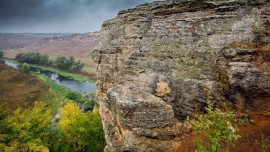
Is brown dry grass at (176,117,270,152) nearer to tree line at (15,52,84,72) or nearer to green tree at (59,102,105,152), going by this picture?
green tree at (59,102,105,152)

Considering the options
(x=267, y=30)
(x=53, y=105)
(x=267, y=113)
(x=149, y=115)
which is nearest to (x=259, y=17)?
(x=267, y=30)

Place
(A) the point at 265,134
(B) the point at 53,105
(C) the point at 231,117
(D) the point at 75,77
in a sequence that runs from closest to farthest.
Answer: (C) the point at 231,117, (A) the point at 265,134, (B) the point at 53,105, (D) the point at 75,77

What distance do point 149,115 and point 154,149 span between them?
2.34 meters

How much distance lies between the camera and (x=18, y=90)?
48.3m

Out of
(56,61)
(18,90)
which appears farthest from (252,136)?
(56,61)

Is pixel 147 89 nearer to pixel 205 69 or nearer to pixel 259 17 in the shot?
pixel 205 69

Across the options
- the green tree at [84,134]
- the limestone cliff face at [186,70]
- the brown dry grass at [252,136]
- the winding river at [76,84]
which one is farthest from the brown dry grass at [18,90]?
the brown dry grass at [252,136]

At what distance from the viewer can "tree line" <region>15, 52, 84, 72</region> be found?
78.8 m

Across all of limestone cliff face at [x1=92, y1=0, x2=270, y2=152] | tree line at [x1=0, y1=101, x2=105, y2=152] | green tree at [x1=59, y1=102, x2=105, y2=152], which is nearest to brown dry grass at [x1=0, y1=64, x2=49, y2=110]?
tree line at [x1=0, y1=101, x2=105, y2=152]

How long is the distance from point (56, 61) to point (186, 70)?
265 feet

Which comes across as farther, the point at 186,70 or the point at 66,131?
the point at 66,131

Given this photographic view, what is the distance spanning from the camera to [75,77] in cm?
7050

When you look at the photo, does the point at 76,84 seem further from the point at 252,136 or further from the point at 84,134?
the point at 252,136

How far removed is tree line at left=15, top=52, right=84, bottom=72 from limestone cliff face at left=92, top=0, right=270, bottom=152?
69.6 meters
